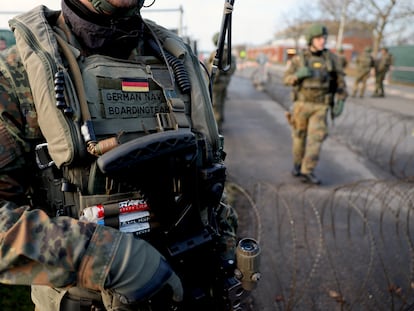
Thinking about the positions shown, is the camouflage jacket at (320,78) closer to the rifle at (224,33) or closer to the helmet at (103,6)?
the rifle at (224,33)

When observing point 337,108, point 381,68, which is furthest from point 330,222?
point 381,68

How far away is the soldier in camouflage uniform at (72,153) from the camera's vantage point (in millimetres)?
961

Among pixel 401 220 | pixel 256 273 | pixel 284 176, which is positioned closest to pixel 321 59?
pixel 284 176

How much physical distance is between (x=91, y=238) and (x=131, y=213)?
0.78 ft

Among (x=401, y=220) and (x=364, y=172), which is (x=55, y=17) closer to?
(x=401, y=220)

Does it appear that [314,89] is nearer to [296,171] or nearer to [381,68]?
[296,171]

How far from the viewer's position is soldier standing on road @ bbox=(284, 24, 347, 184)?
5.09m

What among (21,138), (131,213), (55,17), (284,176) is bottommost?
(284,176)

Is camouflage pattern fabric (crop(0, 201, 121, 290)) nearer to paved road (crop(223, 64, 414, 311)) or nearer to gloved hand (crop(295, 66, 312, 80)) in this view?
paved road (crop(223, 64, 414, 311))

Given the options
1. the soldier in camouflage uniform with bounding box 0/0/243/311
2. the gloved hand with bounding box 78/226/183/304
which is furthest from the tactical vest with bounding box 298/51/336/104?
the gloved hand with bounding box 78/226/183/304

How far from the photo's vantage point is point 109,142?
1.08 metres

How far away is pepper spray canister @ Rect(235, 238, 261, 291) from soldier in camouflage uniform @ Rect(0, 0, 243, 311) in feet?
0.26

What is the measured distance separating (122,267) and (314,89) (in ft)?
15.4

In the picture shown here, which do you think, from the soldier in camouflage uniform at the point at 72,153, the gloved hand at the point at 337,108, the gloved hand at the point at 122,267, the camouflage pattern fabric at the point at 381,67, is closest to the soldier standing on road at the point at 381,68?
the camouflage pattern fabric at the point at 381,67
